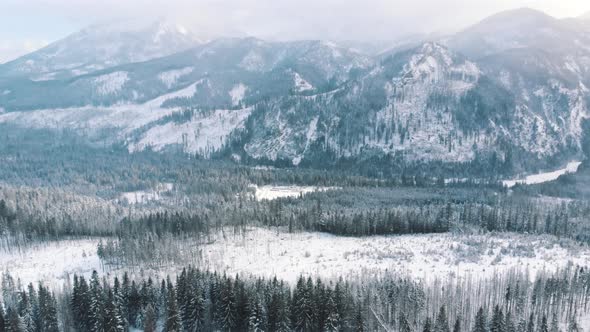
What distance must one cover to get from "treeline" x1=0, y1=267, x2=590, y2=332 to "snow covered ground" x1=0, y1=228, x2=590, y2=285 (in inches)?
488

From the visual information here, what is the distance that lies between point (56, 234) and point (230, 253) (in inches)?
Answer: 2873

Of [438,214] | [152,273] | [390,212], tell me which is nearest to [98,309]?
[152,273]

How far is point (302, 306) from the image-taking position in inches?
3861

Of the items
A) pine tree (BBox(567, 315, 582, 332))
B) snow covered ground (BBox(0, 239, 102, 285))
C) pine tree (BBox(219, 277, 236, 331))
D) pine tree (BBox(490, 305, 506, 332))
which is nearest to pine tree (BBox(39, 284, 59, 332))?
snow covered ground (BBox(0, 239, 102, 285))

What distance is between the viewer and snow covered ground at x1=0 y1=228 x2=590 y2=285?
133625 millimetres

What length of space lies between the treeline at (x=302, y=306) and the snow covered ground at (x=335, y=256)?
1241 cm

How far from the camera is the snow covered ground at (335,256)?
13362 centimetres

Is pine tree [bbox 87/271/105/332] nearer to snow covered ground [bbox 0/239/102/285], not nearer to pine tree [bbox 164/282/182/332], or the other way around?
pine tree [bbox 164/282/182/332]

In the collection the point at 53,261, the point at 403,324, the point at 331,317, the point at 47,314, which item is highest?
the point at 47,314

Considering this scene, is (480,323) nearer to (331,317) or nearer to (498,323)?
(498,323)

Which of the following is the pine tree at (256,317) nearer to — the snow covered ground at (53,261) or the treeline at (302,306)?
the treeline at (302,306)

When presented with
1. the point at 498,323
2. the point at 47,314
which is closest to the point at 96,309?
the point at 47,314

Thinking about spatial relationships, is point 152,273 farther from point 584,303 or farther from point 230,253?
point 584,303

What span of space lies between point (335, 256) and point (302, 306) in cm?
5010
